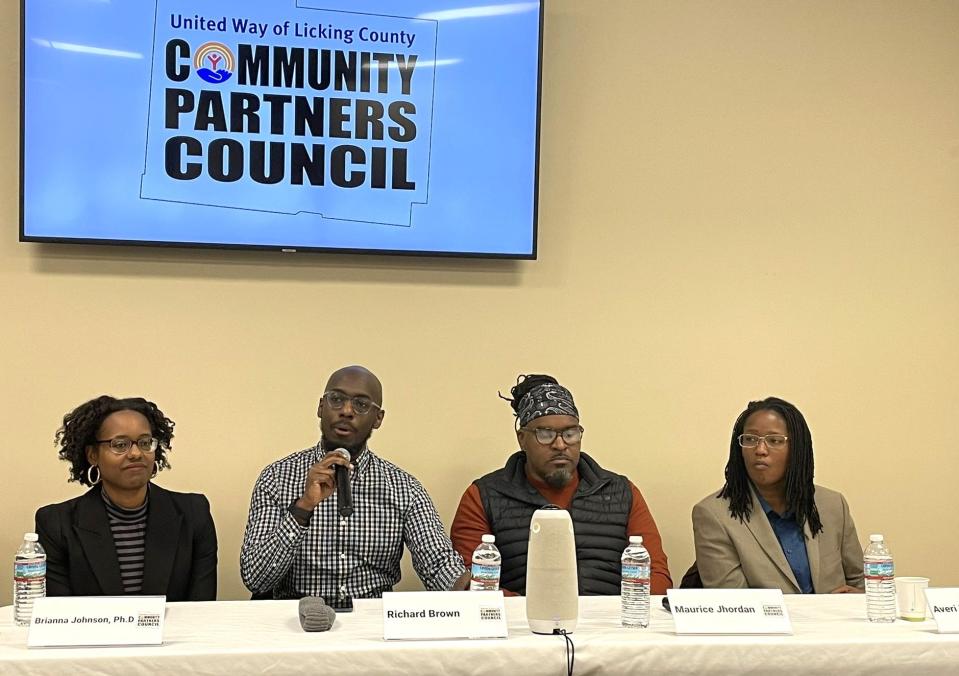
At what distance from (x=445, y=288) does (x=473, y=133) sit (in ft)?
1.74

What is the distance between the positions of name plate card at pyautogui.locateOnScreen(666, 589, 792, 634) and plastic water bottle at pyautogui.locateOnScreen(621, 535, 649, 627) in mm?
82

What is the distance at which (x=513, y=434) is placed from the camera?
373 centimetres

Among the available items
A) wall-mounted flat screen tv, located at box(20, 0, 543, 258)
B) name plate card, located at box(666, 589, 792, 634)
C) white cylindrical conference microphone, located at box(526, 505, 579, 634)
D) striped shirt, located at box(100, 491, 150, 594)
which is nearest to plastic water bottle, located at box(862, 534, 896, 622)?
name plate card, located at box(666, 589, 792, 634)

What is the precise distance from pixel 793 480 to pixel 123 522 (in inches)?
76.3

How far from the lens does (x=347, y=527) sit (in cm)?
304

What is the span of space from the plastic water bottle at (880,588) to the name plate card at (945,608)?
0.09 m

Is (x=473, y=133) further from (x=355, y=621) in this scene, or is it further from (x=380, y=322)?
(x=355, y=621)

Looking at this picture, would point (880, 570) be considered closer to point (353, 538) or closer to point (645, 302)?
point (353, 538)

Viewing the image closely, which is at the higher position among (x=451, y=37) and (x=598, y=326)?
(x=451, y=37)

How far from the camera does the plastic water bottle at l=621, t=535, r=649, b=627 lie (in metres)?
2.22

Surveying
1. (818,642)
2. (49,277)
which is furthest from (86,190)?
(818,642)

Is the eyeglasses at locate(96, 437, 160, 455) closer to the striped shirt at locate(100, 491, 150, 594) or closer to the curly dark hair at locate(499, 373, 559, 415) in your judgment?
the striped shirt at locate(100, 491, 150, 594)

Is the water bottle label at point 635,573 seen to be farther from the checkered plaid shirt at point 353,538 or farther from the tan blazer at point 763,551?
the tan blazer at point 763,551

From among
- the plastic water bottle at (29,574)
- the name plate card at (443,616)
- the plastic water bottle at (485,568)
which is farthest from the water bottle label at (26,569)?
the plastic water bottle at (485,568)
